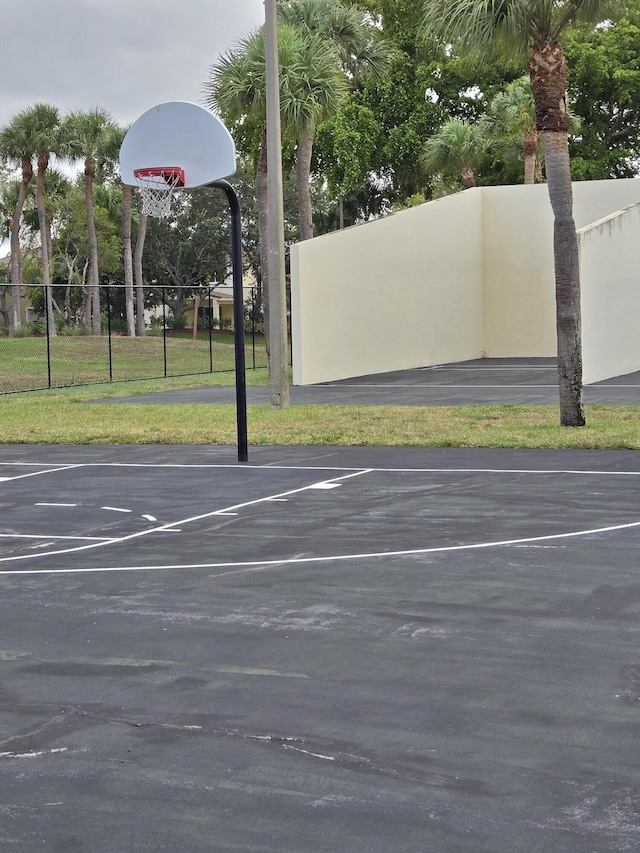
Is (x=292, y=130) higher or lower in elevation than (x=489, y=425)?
higher

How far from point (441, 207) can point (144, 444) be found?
19.2 metres

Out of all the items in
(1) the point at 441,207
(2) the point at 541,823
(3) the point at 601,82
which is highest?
(3) the point at 601,82

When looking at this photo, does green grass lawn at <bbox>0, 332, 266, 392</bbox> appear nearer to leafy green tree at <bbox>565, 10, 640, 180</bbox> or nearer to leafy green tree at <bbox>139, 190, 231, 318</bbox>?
leafy green tree at <bbox>565, 10, 640, 180</bbox>

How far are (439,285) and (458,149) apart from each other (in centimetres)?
909

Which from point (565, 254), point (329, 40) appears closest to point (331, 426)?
point (565, 254)

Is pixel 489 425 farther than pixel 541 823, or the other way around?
pixel 489 425

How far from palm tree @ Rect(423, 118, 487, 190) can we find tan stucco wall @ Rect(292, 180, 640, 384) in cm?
496

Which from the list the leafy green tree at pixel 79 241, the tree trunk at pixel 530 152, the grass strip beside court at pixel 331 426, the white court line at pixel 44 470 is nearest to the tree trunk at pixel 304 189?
the grass strip beside court at pixel 331 426

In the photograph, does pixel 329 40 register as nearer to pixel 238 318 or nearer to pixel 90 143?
pixel 238 318

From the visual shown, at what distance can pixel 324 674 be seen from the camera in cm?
607

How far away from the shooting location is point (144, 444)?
1750cm

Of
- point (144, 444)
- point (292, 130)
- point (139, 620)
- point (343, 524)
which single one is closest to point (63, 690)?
point (139, 620)

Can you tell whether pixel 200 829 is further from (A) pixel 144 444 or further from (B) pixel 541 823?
(A) pixel 144 444

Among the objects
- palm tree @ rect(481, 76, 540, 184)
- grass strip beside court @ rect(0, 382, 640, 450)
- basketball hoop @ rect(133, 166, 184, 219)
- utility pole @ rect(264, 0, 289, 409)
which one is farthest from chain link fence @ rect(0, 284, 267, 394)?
basketball hoop @ rect(133, 166, 184, 219)
